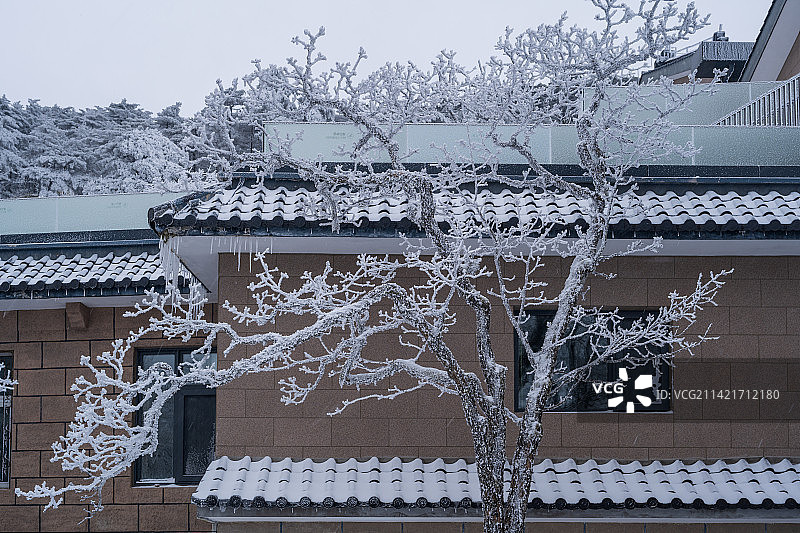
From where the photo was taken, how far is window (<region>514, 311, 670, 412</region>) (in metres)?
7.22

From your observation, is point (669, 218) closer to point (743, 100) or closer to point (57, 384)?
point (743, 100)

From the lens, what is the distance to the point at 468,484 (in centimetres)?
644

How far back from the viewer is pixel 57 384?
9.72 metres

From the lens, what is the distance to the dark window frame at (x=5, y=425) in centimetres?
970

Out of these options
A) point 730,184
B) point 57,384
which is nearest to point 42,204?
point 57,384

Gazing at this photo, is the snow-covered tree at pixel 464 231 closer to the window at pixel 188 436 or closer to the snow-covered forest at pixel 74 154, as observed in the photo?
the window at pixel 188 436

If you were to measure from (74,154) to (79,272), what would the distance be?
1719cm

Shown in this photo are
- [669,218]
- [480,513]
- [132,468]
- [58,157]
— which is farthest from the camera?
[58,157]

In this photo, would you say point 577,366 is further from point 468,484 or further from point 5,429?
point 5,429

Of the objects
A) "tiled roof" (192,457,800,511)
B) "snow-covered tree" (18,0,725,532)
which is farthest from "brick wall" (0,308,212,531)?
"snow-covered tree" (18,0,725,532)

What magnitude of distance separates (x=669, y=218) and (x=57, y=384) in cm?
662

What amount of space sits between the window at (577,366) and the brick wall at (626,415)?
0.09 metres

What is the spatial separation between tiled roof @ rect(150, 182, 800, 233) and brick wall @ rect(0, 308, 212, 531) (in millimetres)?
3406

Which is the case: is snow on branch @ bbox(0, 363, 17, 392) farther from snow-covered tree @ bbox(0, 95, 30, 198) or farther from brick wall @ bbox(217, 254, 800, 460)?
snow-covered tree @ bbox(0, 95, 30, 198)
